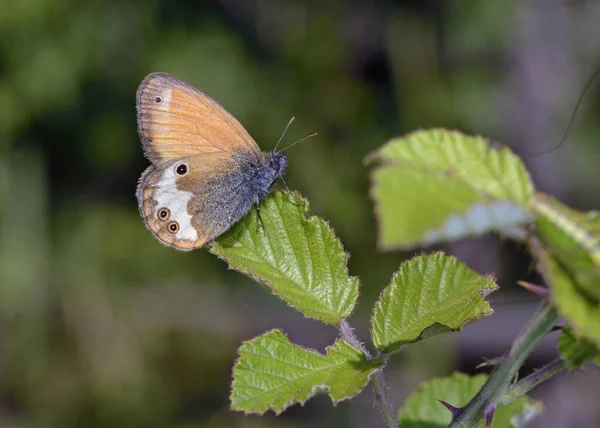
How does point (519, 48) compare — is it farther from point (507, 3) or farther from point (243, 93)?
point (243, 93)

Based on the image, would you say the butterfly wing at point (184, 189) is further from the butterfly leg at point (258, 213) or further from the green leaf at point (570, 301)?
the green leaf at point (570, 301)

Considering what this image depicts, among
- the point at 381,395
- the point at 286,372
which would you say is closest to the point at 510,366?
the point at 381,395

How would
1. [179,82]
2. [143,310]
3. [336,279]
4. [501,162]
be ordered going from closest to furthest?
1. [501,162]
2. [336,279]
3. [179,82]
4. [143,310]

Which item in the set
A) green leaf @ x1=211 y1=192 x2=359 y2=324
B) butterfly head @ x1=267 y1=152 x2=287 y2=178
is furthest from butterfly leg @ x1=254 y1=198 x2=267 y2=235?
butterfly head @ x1=267 y1=152 x2=287 y2=178

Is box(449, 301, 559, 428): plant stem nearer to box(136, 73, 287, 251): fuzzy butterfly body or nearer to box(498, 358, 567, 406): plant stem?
box(498, 358, 567, 406): plant stem

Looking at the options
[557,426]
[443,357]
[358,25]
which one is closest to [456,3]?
[358,25]

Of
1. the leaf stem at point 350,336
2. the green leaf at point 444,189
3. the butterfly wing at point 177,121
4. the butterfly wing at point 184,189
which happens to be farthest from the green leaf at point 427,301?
the butterfly wing at point 177,121

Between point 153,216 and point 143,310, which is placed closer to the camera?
point 153,216
